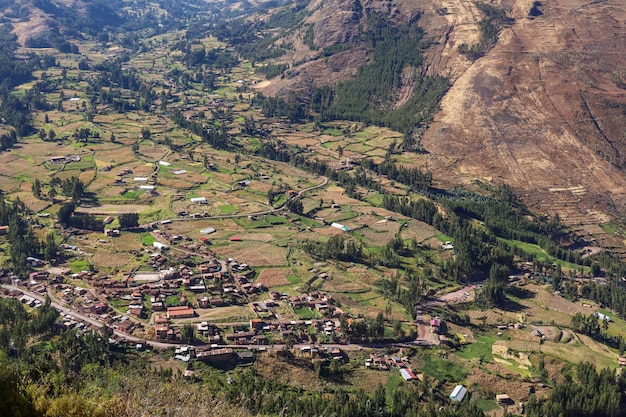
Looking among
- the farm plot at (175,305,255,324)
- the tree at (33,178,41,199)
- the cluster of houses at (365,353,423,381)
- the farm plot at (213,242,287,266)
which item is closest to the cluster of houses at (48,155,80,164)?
the tree at (33,178,41,199)

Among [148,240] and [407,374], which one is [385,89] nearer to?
[148,240]

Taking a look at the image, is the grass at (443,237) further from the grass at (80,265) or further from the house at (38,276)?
the house at (38,276)

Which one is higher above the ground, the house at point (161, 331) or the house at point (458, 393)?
the house at point (161, 331)

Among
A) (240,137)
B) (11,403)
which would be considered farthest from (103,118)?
(11,403)

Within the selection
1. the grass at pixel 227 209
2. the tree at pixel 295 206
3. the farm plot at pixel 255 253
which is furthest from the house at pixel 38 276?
the tree at pixel 295 206

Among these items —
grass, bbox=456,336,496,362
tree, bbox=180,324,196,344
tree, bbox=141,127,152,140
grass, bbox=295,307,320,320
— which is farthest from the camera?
tree, bbox=141,127,152,140

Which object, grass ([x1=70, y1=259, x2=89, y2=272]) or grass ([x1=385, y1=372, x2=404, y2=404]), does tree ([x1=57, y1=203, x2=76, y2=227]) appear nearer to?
grass ([x1=70, y1=259, x2=89, y2=272])
